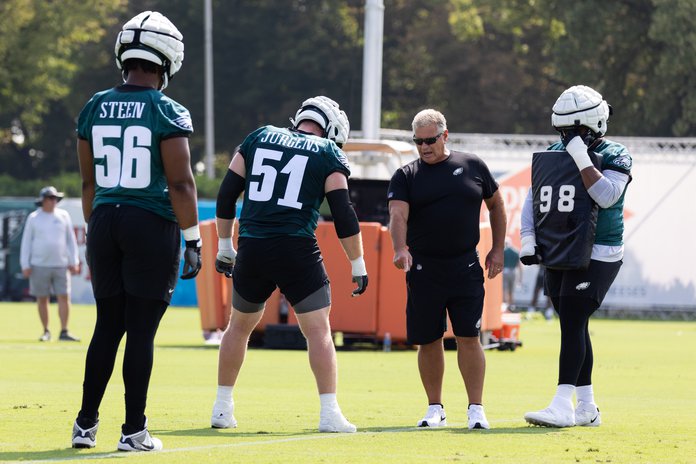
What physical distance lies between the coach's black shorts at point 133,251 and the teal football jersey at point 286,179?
1191 mm

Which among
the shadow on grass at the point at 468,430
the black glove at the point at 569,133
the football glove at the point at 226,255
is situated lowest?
the shadow on grass at the point at 468,430

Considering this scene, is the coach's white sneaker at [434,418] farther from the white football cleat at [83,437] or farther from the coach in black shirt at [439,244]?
the white football cleat at [83,437]

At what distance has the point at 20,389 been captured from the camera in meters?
11.9

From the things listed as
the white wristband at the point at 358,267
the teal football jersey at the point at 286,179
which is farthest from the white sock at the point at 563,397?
the teal football jersey at the point at 286,179

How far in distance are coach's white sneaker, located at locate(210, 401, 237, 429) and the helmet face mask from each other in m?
2.68

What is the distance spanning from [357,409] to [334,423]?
6.09 ft

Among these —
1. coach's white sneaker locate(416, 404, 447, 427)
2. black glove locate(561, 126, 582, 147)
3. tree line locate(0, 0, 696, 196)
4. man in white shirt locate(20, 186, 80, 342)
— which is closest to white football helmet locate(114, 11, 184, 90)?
black glove locate(561, 126, 582, 147)

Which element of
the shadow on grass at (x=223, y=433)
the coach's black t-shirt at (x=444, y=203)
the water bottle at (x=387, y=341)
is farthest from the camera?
the water bottle at (x=387, y=341)

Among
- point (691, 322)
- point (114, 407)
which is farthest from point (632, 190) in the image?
point (114, 407)

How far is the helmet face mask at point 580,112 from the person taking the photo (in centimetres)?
927

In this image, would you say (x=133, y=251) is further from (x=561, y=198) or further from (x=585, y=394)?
(x=585, y=394)

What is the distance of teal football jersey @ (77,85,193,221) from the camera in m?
7.62

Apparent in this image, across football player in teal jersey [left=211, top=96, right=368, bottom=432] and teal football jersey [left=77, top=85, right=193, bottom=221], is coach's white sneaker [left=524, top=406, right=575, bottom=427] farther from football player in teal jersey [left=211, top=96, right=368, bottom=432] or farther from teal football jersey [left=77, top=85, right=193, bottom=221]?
teal football jersey [left=77, top=85, right=193, bottom=221]

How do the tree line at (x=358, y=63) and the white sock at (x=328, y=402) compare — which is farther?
the tree line at (x=358, y=63)
